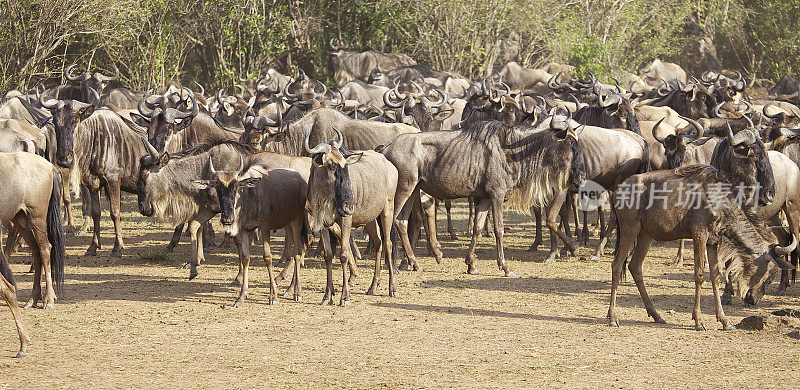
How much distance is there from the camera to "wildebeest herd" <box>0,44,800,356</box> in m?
8.51

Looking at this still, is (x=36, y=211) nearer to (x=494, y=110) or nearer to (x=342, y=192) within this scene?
(x=342, y=192)

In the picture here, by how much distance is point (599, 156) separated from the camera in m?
12.4

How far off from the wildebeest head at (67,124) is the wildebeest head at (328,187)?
467 cm

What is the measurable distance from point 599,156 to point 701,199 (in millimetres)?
4160

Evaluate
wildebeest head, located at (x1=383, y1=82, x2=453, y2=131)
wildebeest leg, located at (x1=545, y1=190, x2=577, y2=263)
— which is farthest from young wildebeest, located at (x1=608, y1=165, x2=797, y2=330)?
wildebeest head, located at (x1=383, y1=82, x2=453, y2=131)

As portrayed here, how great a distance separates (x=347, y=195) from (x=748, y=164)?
12.5 feet

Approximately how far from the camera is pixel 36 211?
29.4 feet

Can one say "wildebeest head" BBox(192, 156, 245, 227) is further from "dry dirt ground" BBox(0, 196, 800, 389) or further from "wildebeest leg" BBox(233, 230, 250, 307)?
"dry dirt ground" BBox(0, 196, 800, 389)

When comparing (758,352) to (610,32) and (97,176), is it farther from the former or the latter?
(610,32)

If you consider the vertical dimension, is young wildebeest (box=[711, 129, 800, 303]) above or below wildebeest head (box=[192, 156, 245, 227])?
above

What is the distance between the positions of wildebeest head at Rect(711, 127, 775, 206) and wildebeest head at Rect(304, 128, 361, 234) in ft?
11.9

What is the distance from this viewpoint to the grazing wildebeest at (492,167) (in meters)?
11.5

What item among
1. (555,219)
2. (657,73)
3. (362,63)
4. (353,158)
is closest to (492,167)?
(555,219)

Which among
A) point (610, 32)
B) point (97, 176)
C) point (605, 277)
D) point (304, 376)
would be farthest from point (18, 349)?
point (610, 32)
